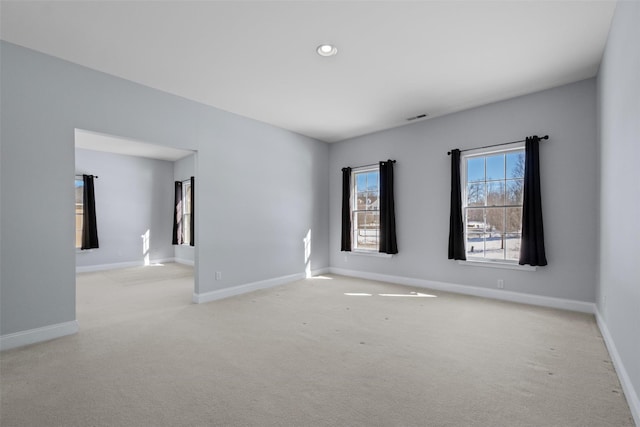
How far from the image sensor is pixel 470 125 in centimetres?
462

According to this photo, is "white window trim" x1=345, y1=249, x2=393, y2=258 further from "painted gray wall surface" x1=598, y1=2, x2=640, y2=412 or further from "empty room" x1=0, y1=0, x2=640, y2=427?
"painted gray wall surface" x1=598, y1=2, x2=640, y2=412

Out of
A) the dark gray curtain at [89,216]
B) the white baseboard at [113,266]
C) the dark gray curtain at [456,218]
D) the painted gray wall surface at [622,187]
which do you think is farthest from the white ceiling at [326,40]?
the white baseboard at [113,266]

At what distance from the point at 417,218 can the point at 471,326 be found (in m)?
2.21

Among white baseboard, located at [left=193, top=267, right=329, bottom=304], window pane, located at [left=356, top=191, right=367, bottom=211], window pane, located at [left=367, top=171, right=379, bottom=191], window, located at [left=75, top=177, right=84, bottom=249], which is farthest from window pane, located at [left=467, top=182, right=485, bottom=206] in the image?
window, located at [left=75, top=177, right=84, bottom=249]

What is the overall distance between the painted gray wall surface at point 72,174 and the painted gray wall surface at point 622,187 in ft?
14.1

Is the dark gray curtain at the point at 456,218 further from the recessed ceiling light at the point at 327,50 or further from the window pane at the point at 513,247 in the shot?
the recessed ceiling light at the point at 327,50

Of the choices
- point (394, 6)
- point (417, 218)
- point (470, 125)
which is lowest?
point (417, 218)

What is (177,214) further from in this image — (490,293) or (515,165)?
(515,165)

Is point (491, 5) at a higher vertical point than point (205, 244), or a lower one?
higher

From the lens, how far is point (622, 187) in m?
2.24

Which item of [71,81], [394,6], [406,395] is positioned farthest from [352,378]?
[71,81]

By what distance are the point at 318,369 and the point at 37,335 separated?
9.07ft

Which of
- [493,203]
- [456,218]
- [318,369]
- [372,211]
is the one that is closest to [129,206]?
[372,211]

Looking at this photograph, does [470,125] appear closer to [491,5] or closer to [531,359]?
[491,5]
